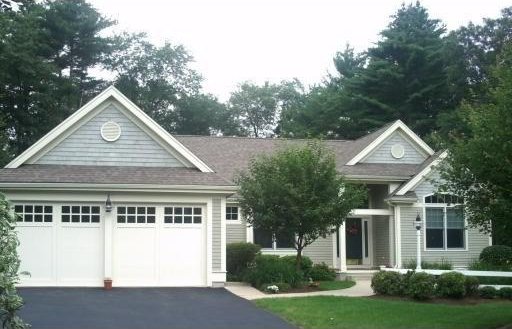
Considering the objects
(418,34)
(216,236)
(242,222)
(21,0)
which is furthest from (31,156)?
(418,34)

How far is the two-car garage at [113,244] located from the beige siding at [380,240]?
8951 mm

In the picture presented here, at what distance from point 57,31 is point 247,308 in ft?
112

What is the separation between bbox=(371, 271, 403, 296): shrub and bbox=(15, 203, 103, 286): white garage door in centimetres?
796

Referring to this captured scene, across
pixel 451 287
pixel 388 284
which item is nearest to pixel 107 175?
pixel 388 284

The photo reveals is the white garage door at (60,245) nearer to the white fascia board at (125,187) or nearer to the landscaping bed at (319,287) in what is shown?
the white fascia board at (125,187)

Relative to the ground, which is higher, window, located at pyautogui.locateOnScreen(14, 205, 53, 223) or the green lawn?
window, located at pyautogui.locateOnScreen(14, 205, 53, 223)

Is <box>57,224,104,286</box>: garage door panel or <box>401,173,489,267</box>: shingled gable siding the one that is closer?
<box>57,224,104,286</box>: garage door panel

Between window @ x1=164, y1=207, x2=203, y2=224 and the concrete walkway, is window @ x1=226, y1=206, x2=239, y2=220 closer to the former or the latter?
window @ x1=164, y1=207, x2=203, y2=224

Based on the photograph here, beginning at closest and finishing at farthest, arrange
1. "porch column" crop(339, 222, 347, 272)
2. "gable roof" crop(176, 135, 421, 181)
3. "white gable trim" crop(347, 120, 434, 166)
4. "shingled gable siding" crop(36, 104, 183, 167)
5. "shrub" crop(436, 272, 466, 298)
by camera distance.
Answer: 1. "shrub" crop(436, 272, 466, 298)
2. "shingled gable siding" crop(36, 104, 183, 167)
3. "porch column" crop(339, 222, 347, 272)
4. "gable roof" crop(176, 135, 421, 181)
5. "white gable trim" crop(347, 120, 434, 166)

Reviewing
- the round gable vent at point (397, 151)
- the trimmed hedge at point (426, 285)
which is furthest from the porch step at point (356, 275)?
the trimmed hedge at point (426, 285)

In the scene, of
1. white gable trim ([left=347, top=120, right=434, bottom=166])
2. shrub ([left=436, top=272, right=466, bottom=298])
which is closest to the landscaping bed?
shrub ([left=436, top=272, right=466, bottom=298])

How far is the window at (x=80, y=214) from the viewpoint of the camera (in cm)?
2041

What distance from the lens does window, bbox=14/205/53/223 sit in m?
20.2

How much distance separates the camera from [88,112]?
21406mm
